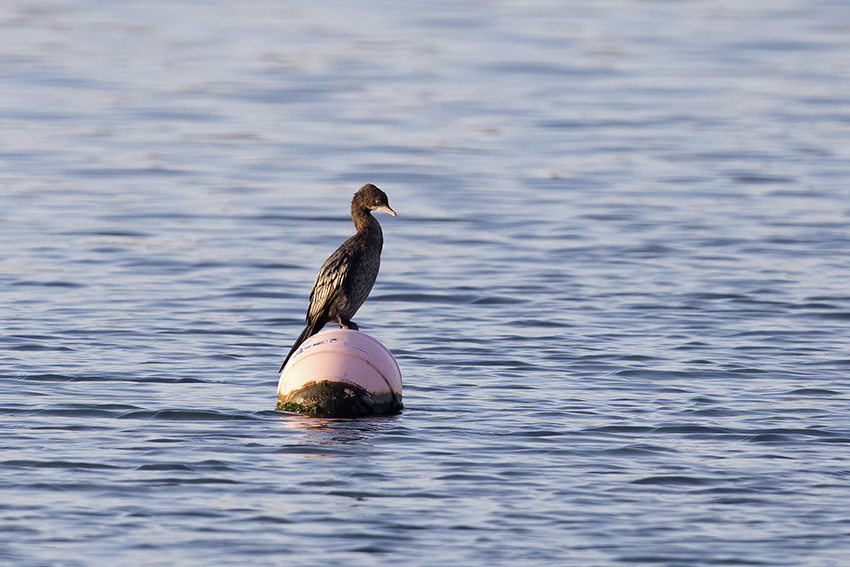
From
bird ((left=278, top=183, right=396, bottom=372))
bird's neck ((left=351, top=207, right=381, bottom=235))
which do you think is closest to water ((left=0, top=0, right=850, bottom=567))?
bird ((left=278, top=183, right=396, bottom=372))

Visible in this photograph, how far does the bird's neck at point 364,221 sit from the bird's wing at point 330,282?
29 cm

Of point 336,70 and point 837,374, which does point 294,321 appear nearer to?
point 837,374

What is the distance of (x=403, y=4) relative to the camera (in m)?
46.4

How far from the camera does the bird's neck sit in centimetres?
1384

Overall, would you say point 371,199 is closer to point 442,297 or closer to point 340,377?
point 340,377

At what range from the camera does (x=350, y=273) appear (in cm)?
1348

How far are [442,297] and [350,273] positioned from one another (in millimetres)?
5132

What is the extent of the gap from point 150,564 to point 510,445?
3554 millimetres

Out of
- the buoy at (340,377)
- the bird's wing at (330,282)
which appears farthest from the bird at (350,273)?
the buoy at (340,377)

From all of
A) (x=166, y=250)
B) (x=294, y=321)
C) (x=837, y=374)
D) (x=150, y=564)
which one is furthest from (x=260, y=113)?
(x=150, y=564)

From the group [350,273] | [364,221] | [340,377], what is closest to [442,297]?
[364,221]

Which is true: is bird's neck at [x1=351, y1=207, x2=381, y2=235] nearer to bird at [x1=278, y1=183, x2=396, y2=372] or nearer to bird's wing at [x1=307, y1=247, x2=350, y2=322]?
bird at [x1=278, y1=183, x2=396, y2=372]

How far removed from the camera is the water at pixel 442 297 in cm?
1084

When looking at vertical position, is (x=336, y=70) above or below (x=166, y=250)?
above
